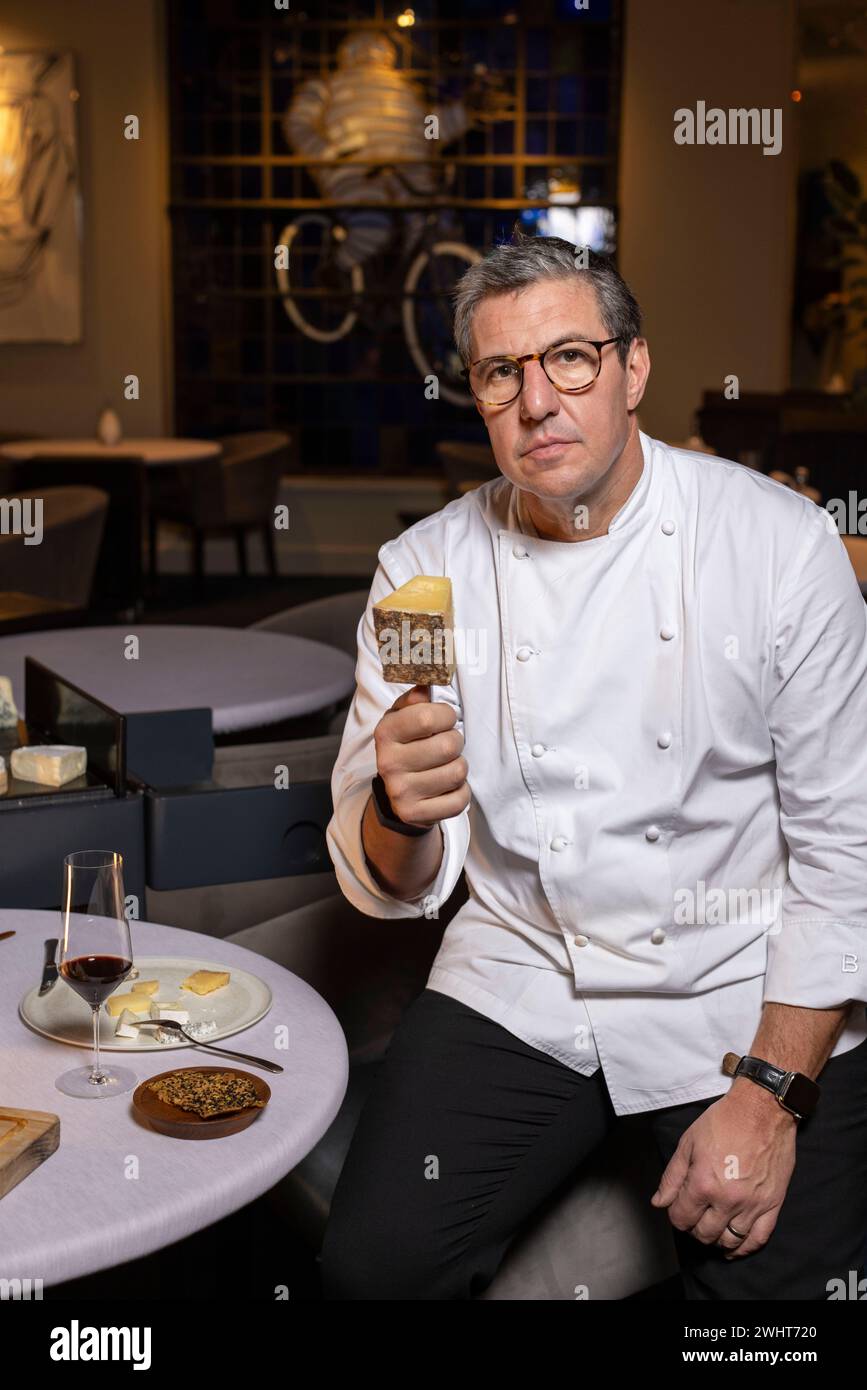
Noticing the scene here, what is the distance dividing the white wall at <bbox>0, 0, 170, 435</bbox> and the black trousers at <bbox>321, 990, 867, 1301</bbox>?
25.7 ft

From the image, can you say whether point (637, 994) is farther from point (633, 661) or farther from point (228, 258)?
point (228, 258)

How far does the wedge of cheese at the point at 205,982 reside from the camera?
57.4 inches

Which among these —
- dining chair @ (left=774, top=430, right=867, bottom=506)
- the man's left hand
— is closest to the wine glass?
the man's left hand

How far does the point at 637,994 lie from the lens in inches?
68.3

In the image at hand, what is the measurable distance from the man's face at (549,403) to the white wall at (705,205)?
24.1 feet

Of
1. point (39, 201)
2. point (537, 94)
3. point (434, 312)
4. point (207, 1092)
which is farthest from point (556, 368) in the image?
point (39, 201)

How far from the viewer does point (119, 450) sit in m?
7.86

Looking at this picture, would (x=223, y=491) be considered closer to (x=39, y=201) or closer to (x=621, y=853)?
(x=39, y=201)

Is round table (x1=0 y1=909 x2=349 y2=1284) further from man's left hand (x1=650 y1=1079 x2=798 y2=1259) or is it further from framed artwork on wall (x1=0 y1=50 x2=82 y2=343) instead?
framed artwork on wall (x1=0 y1=50 x2=82 y2=343)

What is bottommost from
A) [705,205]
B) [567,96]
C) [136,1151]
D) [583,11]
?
[136,1151]

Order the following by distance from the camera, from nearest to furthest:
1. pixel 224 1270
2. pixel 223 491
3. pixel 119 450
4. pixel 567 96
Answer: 1. pixel 224 1270
2. pixel 119 450
3. pixel 223 491
4. pixel 567 96

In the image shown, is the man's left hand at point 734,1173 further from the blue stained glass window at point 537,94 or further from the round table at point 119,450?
the blue stained glass window at point 537,94

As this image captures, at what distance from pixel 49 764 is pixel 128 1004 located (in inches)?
24.4

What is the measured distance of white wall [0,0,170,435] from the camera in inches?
355
